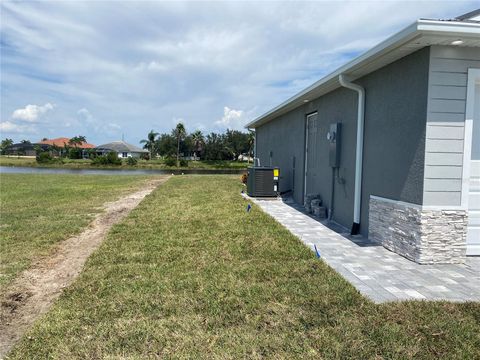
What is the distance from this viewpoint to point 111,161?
158ft

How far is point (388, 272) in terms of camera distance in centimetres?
412

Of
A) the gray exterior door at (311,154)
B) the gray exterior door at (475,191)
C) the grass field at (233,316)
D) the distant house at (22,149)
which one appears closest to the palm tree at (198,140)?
the distant house at (22,149)

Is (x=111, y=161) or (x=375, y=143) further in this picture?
(x=111, y=161)

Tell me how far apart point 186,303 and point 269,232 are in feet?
9.80

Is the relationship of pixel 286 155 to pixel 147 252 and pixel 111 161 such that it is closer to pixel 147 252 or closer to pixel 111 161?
pixel 147 252

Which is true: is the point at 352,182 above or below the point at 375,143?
below

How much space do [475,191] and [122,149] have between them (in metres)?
80.7

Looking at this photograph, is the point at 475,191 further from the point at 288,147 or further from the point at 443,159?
the point at 288,147

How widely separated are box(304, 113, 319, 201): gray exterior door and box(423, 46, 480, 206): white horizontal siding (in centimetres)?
419

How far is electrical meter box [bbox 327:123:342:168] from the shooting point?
6988 mm

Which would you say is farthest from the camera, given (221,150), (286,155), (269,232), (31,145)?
(31,145)

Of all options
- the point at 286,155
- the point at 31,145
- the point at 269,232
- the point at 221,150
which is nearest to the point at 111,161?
the point at 221,150

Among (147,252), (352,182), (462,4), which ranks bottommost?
(147,252)

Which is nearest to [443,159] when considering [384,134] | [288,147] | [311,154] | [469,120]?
[469,120]
